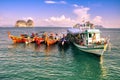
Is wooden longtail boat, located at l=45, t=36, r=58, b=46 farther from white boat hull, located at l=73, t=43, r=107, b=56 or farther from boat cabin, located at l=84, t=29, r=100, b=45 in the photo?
white boat hull, located at l=73, t=43, r=107, b=56

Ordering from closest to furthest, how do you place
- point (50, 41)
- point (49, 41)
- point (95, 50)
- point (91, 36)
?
point (95, 50), point (91, 36), point (49, 41), point (50, 41)

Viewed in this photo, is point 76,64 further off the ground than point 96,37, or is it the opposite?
point 96,37

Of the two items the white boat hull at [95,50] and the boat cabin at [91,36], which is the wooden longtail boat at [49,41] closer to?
the boat cabin at [91,36]

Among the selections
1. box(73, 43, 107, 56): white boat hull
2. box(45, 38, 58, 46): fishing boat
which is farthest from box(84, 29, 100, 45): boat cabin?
box(45, 38, 58, 46): fishing boat

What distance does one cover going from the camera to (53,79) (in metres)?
23.4

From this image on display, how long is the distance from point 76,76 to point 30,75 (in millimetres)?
6347

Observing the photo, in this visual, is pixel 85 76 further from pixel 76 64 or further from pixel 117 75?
pixel 76 64

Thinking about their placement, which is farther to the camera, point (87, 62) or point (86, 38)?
point (86, 38)

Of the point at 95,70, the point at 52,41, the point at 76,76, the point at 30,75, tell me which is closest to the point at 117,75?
the point at 95,70

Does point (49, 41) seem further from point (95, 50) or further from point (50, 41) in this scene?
point (95, 50)

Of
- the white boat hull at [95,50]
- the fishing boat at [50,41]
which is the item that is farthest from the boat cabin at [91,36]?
the fishing boat at [50,41]

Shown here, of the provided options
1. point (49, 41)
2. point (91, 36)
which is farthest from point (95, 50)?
point (49, 41)

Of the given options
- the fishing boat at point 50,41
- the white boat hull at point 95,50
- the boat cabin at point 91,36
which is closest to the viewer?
the white boat hull at point 95,50

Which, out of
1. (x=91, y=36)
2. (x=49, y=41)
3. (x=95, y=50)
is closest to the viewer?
(x=95, y=50)
